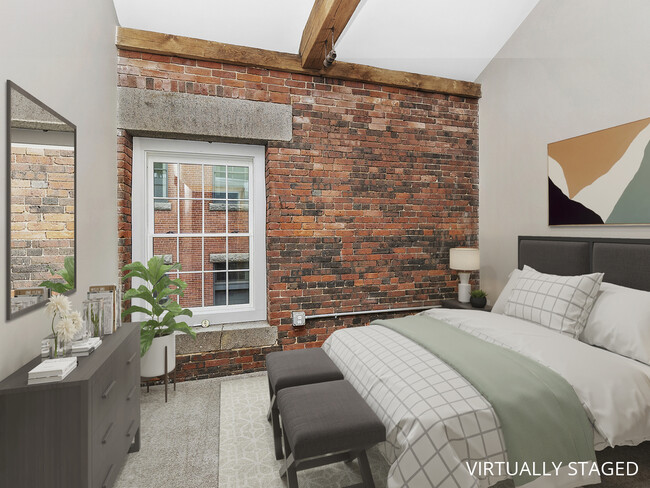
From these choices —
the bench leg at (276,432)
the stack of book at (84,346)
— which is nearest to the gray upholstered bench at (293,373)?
the bench leg at (276,432)

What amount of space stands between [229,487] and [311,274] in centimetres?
200

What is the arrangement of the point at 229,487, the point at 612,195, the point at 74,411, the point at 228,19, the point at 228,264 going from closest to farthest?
1. the point at 74,411
2. the point at 229,487
3. the point at 612,195
4. the point at 228,19
5. the point at 228,264

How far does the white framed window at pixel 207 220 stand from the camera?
331 centimetres

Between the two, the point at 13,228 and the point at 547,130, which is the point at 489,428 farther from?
the point at 547,130

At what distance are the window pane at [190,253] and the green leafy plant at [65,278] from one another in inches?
51.6

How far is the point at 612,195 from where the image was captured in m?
2.66

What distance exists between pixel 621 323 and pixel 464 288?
174cm

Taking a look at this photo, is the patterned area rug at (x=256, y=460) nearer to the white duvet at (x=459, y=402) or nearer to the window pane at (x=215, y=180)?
the white duvet at (x=459, y=402)

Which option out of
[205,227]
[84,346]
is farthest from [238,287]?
[84,346]

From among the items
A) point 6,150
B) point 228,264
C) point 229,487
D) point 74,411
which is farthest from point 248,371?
point 6,150

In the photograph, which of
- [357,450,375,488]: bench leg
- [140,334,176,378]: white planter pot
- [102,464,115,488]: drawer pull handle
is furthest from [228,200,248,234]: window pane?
[357,450,375,488]: bench leg

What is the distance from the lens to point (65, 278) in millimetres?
1996

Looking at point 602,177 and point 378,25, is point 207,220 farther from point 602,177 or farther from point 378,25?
point 602,177

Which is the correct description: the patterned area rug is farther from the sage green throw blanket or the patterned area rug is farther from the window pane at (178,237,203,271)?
the window pane at (178,237,203,271)
